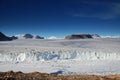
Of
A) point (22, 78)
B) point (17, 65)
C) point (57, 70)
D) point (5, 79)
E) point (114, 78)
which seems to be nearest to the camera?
point (5, 79)

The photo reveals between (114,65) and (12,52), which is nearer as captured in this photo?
(114,65)

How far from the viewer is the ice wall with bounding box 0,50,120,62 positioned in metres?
26.6

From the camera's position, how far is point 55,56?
28.0m

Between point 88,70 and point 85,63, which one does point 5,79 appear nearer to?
point 88,70

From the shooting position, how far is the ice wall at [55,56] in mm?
26616

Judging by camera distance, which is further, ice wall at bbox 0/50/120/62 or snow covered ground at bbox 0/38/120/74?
ice wall at bbox 0/50/120/62

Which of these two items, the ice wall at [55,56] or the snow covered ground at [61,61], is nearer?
the snow covered ground at [61,61]

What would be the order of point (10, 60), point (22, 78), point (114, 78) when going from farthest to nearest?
point (10, 60) < point (114, 78) < point (22, 78)

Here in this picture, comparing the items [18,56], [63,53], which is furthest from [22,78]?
[63,53]

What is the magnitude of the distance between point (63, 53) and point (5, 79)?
19922 millimetres

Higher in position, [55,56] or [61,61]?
[55,56]

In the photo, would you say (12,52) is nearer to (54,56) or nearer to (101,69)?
(54,56)

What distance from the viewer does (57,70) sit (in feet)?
67.7

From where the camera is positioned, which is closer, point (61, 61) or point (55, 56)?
point (61, 61)
